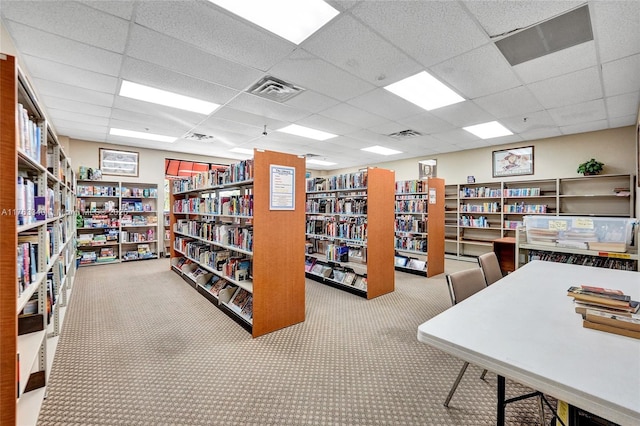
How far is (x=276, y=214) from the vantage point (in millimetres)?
3012

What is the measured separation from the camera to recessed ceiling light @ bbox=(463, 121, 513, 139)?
510 centimetres

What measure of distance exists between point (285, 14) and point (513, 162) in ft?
21.9

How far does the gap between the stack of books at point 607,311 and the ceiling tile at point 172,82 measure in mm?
3928

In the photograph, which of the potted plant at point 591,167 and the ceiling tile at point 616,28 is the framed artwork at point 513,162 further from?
the ceiling tile at point 616,28

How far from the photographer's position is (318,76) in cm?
319

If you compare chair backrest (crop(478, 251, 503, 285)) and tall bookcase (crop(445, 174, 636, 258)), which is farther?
tall bookcase (crop(445, 174, 636, 258))

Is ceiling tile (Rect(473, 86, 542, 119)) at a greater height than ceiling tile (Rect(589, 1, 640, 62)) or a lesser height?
greater

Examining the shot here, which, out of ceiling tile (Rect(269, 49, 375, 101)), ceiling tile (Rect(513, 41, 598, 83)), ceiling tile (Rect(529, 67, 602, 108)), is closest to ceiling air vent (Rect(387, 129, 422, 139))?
ceiling tile (Rect(529, 67, 602, 108))

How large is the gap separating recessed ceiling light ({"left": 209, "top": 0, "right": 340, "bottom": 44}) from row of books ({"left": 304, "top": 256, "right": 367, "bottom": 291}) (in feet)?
10.8

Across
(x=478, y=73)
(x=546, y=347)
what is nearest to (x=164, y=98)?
(x=478, y=73)

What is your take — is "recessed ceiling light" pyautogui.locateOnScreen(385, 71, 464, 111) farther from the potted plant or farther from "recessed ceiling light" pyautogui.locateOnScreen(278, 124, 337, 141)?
the potted plant

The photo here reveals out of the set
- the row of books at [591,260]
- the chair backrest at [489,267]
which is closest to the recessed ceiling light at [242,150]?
the chair backrest at [489,267]

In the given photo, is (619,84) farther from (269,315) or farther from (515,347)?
(269,315)

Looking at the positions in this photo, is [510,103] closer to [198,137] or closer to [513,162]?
[513,162]
